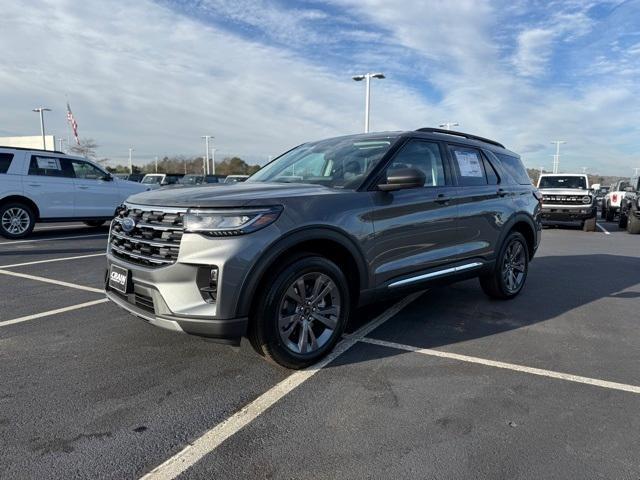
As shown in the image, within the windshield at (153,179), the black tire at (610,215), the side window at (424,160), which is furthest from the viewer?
the windshield at (153,179)

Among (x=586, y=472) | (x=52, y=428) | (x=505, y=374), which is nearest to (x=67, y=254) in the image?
(x=52, y=428)

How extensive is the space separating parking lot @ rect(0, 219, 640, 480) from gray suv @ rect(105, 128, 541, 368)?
45 cm

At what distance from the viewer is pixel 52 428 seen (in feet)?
8.86

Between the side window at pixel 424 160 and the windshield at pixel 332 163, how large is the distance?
0.16 meters

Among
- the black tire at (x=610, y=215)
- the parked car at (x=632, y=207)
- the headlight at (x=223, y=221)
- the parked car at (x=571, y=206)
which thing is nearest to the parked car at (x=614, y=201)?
the black tire at (x=610, y=215)

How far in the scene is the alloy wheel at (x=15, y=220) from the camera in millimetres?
10227

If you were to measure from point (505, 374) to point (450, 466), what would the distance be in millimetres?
1326

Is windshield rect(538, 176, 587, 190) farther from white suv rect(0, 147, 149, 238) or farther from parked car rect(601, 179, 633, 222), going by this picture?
white suv rect(0, 147, 149, 238)

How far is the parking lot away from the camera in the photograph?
244 cm

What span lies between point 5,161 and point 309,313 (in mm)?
9728

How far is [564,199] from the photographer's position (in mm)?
15852

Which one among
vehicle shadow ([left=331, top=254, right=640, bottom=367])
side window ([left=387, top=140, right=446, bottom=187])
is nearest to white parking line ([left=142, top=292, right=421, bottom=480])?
vehicle shadow ([left=331, top=254, right=640, bottom=367])

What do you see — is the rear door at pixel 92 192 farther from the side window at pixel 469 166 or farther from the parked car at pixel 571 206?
the parked car at pixel 571 206

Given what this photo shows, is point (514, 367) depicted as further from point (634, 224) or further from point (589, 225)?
point (589, 225)
